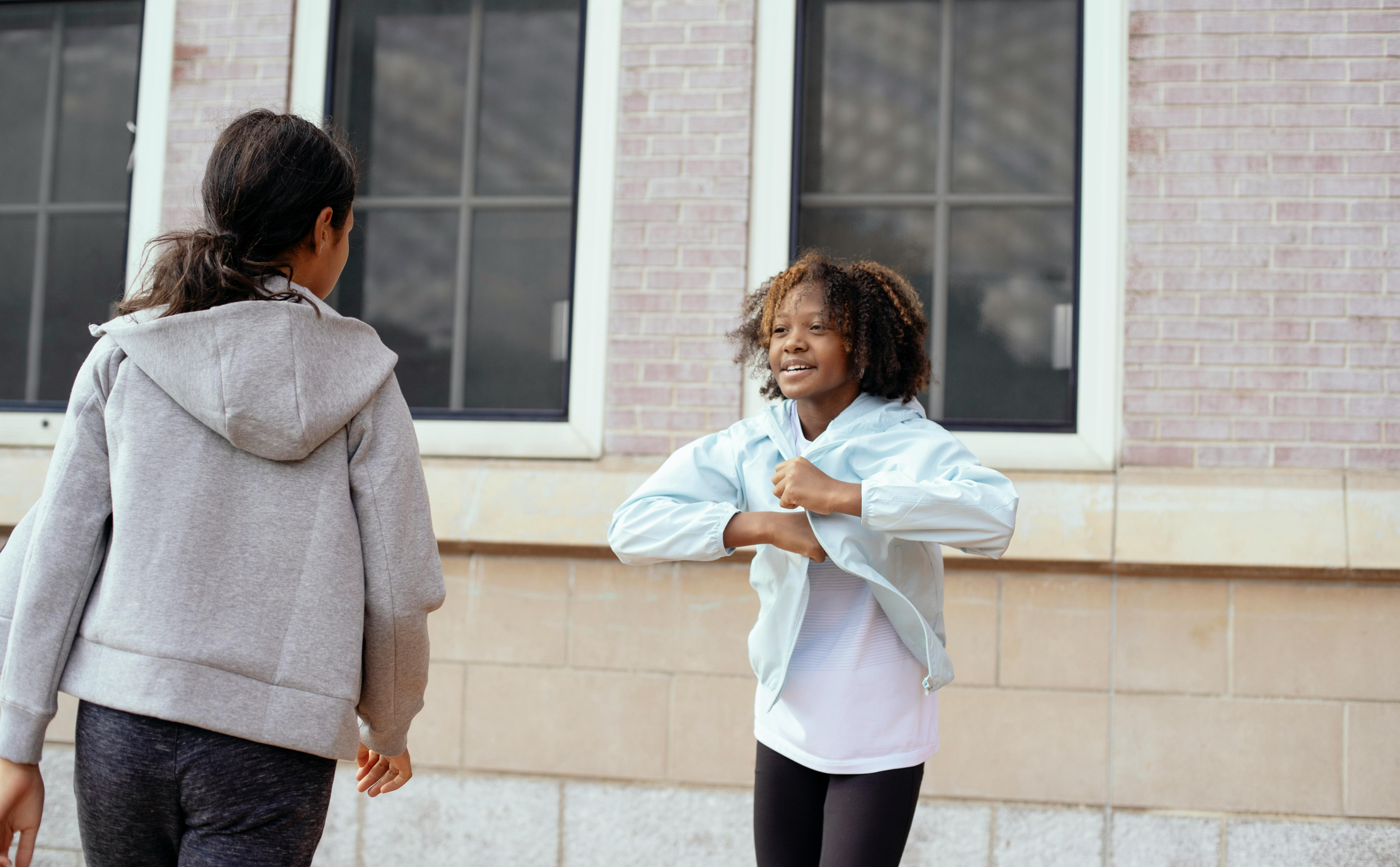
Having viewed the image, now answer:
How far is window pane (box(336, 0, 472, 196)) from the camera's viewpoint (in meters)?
4.36

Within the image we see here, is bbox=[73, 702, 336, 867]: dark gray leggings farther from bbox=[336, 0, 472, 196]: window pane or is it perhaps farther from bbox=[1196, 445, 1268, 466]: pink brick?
bbox=[336, 0, 472, 196]: window pane

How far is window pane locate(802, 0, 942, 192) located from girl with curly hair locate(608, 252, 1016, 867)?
1.97m

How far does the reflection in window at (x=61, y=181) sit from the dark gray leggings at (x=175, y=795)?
3690 millimetres

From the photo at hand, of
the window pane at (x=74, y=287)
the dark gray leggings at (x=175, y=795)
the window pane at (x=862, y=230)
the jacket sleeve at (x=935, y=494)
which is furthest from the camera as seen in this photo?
the window pane at (x=74, y=287)

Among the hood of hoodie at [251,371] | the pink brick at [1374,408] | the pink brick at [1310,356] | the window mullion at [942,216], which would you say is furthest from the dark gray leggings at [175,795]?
the pink brick at [1374,408]

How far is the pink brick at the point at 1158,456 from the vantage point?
359cm

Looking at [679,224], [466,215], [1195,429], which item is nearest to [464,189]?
[466,215]

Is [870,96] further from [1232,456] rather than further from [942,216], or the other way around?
[1232,456]

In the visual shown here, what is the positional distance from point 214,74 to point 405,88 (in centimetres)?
74

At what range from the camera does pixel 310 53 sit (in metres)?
4.20

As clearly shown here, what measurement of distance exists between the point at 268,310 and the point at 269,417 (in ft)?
0.55

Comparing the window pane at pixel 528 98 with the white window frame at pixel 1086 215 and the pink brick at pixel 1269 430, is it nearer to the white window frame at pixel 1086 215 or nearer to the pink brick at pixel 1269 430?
the white window frame at pixel 1086 215

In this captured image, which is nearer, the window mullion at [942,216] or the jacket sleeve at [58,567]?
the jacket sleeve at [58,567]

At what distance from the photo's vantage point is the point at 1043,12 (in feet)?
13.2
